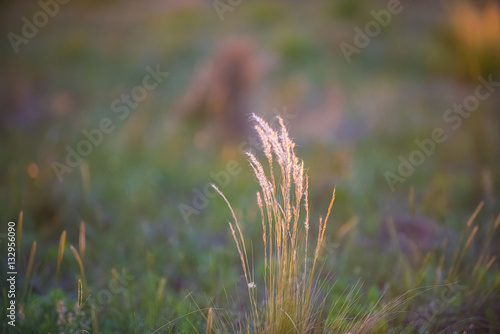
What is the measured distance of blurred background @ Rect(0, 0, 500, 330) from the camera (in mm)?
2580

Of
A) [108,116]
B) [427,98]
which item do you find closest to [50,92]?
[108,116]

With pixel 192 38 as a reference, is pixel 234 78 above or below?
below

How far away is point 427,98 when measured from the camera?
4.64 meters

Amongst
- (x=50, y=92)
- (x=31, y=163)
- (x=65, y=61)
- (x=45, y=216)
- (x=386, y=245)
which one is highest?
(x=65, y=61)

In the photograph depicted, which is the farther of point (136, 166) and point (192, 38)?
point (192, 38)

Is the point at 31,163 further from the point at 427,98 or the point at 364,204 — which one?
the point at 427,98

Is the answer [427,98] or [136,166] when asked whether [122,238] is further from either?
[427,98]

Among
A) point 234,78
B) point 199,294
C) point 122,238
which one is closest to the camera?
point 199,294

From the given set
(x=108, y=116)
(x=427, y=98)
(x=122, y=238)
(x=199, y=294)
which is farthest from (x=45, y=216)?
(x=427, y=98)

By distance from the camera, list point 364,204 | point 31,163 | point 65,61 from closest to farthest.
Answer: point 364,204, point 31,163, point 65,61

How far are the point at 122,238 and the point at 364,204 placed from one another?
1771 mm

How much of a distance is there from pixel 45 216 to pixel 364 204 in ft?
7.50

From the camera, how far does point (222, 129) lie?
13.5 feet

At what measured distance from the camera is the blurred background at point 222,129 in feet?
8.46
